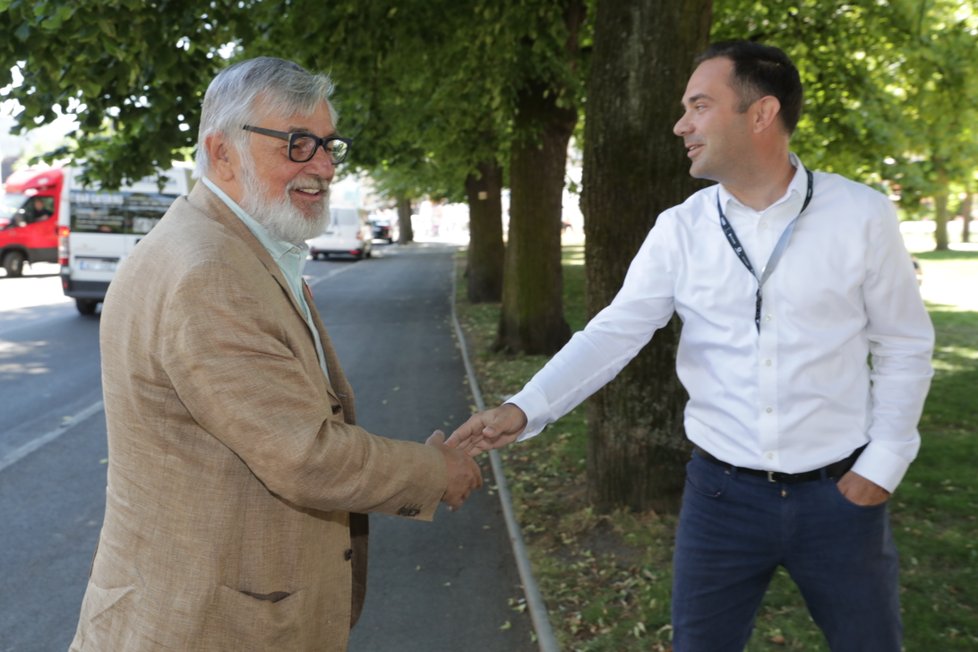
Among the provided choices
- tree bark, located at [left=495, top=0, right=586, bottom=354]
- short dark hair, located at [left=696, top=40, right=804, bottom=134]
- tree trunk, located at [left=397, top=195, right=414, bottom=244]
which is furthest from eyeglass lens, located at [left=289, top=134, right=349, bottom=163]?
tree trunk, located at [left=397, top=195, right=414, bottom=244]

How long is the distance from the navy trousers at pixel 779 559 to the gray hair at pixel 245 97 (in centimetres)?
159

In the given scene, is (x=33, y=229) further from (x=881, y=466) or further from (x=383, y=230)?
(x=383, y=230)

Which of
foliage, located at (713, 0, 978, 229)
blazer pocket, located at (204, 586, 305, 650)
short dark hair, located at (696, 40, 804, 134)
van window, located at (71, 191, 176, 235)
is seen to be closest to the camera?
blazer pocket, located at (204, 586, 305, 650)

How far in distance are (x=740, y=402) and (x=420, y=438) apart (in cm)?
670

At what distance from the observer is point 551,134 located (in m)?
13.1

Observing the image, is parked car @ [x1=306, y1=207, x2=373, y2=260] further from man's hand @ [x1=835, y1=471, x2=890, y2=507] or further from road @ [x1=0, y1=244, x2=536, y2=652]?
man's hand @ [x1=835, y1=471, x2=890, y2=507]

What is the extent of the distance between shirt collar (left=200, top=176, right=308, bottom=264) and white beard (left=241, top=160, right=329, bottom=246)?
1cm

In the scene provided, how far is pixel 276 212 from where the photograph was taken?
246cm

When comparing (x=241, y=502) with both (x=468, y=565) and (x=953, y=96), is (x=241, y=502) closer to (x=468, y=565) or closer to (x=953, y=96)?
(x=468, y=565)

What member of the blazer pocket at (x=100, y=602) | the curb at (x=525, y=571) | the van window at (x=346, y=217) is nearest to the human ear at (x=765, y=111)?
the blazer pocket at (x=100, y=602)

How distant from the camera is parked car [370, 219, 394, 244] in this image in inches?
2724

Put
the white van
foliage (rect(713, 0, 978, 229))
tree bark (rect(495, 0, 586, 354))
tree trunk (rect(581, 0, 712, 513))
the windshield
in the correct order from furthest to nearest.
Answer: the windshield
the white van
tree bark (rect(495, 0, 586, 354))
foliage (rect(713, 0, 978, 229))
tree trunk (rect(581, 0, 712, 513))

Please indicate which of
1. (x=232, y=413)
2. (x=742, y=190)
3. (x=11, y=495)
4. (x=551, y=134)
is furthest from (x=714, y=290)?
(x=551, y=134)

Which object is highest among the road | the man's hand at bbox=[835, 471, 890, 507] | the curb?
the man's hand at bbox=[835, 471, 890, 507]
